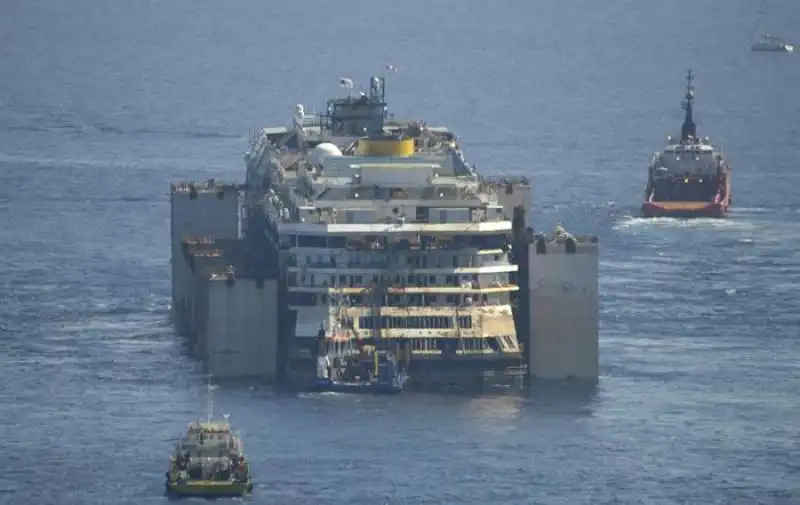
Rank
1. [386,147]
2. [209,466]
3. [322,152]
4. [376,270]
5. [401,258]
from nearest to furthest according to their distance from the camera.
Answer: [209,466] → [376,270] → [401,258] → [386,147] → [322,152]

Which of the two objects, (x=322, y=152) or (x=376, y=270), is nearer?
(x=376, y=270)

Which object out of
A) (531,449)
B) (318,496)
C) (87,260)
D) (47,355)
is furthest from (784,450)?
(87,260)

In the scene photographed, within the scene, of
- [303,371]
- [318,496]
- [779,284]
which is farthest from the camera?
[779,284]

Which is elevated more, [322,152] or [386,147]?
[386,147]

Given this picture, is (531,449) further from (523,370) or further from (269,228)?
(269,228)

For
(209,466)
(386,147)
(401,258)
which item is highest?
(386,147)

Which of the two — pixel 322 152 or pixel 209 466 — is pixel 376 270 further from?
pixel 209 466

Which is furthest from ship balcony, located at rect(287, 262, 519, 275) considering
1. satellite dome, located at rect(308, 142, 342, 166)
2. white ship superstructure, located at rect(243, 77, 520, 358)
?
satellite dome, located at rect(308, 142, 342, 166)

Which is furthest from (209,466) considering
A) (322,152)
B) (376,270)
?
(322,152)
